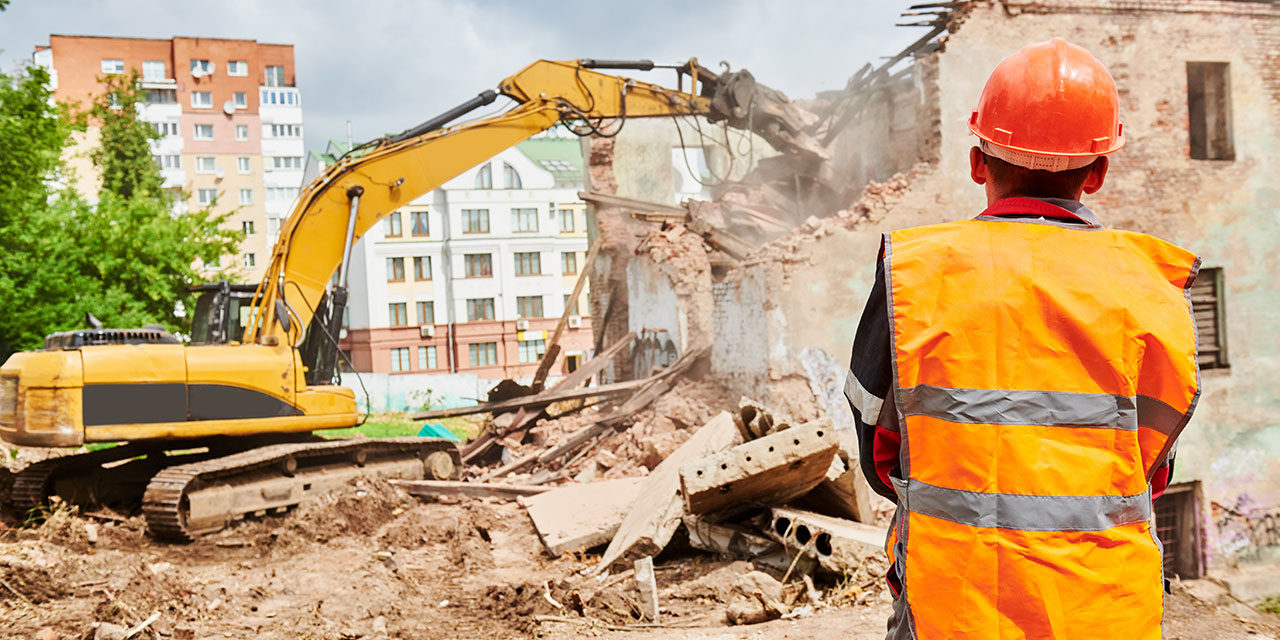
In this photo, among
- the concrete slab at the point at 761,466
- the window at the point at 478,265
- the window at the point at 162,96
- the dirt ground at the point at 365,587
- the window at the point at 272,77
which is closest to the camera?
the dirt ground at the point at 365,587

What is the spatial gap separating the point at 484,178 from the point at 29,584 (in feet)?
132

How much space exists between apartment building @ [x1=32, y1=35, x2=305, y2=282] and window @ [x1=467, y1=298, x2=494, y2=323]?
13173 millimetres

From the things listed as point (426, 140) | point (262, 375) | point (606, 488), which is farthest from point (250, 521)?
point (426, 140)

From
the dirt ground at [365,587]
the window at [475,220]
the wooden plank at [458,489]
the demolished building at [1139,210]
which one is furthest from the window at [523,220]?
the dirt ground at [365,587]

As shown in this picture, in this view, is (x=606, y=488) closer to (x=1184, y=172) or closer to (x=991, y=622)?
(x=991, y=622)

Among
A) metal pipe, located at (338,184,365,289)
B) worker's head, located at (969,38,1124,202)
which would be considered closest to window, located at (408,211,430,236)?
metal pipe, located at (338,184,365,289)

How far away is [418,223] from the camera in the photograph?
44281 mm

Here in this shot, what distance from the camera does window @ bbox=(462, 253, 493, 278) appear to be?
44594 millimetres

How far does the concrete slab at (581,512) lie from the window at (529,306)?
36547 millimetres

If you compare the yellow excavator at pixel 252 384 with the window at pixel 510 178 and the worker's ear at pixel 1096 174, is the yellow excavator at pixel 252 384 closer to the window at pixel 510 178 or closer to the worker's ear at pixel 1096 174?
the worker's ear at pixel 1096 174

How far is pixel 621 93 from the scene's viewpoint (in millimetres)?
12289

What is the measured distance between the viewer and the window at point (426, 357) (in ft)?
144

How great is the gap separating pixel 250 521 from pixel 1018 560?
8417 mm

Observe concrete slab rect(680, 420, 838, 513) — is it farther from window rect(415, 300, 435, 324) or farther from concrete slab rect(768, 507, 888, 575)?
window rect(415, 300, 435, 324)
